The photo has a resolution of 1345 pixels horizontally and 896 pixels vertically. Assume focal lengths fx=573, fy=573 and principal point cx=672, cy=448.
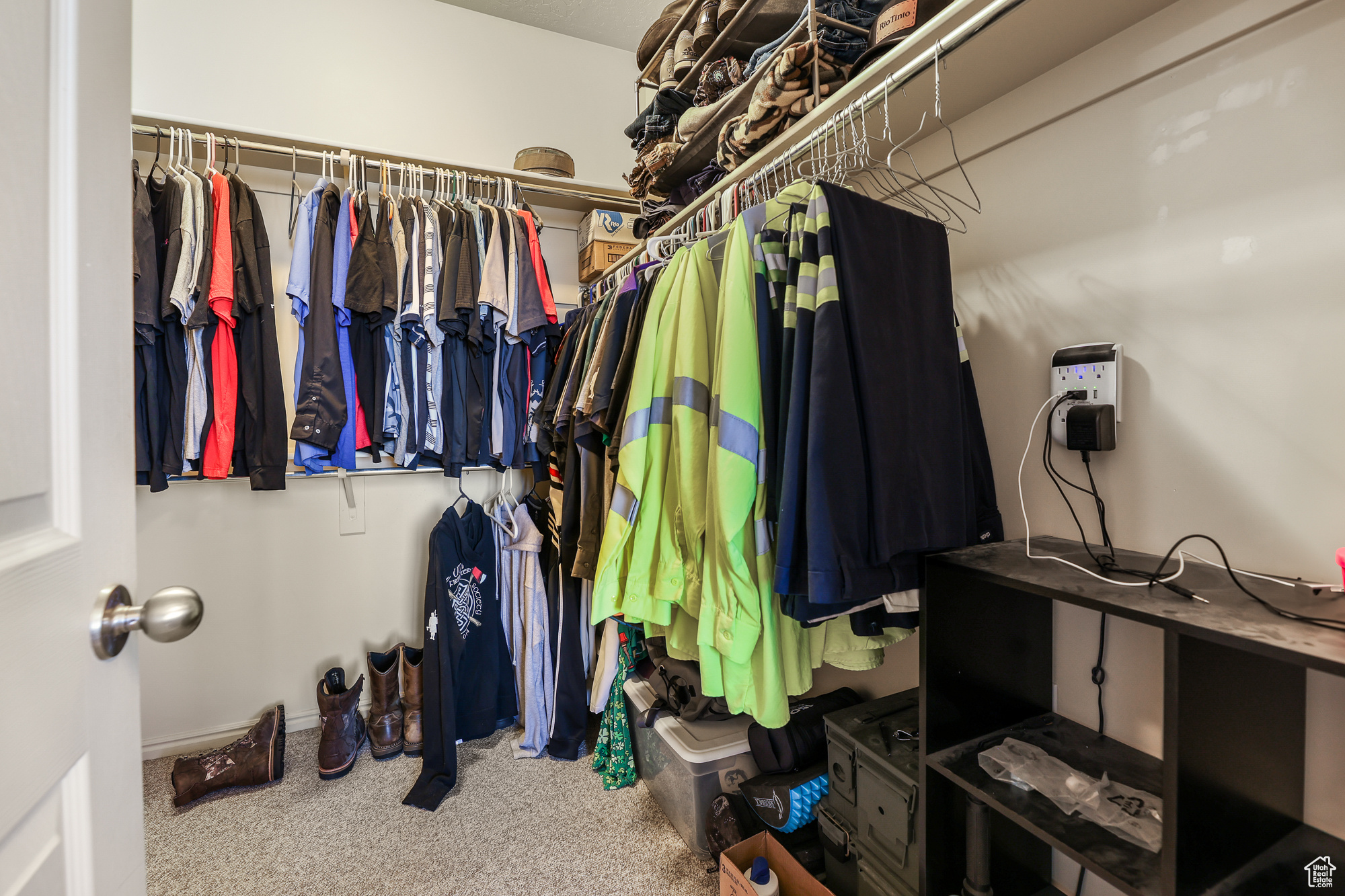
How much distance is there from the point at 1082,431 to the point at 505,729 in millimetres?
2243

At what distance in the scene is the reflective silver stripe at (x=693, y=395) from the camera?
113cm

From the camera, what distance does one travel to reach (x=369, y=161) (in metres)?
2.13

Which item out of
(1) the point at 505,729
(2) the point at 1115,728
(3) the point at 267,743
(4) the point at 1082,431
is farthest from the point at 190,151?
(2) the point at 1115,728

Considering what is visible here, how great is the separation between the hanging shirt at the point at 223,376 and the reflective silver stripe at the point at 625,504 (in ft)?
5.00

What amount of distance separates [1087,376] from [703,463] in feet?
2.37

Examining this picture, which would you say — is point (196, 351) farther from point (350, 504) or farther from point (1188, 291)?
point (1188, 291)

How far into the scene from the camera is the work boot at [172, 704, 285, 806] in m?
1.86

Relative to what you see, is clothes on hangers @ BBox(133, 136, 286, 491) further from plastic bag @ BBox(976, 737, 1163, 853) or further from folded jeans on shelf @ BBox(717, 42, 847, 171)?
plastic bag @ BBox(976, 737, 1163, 853)

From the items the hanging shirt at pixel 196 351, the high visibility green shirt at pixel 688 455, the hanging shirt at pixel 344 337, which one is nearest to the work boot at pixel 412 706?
the hanging shirt at pixel 344 337

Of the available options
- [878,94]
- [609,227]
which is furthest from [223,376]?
[878,94]

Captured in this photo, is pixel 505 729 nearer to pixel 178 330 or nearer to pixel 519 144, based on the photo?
pixel 178 330

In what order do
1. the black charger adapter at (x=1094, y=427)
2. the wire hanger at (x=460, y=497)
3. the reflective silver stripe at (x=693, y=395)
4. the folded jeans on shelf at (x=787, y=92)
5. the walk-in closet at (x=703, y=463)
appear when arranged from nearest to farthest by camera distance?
the walk-in closet at (x=703, y=463) → the black charger adapter at (x=1094, y=427) → the reflective silver stripe at (x=693, y=395) → the folded jeans on shelf at (x=787, y=92) → the wire hanger at (x=460, y=497)

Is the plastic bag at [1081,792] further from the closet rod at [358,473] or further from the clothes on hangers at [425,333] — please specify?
the closet rod at [358,473]

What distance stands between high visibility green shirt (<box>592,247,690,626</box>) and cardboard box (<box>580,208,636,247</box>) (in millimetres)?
1294
